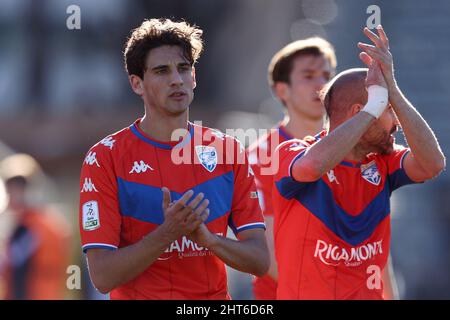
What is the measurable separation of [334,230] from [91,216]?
126 centimetres

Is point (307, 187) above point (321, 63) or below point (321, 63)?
below

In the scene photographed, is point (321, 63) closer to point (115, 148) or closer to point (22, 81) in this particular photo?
point (115, 148)

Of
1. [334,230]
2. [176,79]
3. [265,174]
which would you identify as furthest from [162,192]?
[265,174]

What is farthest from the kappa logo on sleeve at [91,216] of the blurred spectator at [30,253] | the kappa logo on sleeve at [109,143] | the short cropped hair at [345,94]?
the blurred spectator at [30,253]

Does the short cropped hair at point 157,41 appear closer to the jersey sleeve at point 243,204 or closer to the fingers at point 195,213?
the jersey sleeve at point 243,204

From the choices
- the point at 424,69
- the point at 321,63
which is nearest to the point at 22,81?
the point at 424,69

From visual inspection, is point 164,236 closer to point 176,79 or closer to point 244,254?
point 244,254

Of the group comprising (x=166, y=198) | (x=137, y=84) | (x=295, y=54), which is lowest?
(x=166, y=198)

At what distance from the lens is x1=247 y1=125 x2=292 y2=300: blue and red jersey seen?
24.1 feet

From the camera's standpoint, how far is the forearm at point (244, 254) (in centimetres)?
546

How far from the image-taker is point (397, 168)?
596 centimetres

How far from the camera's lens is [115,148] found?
5.70 meters

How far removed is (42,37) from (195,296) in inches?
533
